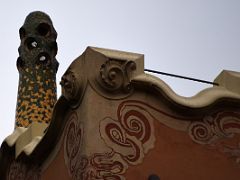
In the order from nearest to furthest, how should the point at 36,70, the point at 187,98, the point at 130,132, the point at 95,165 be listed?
the point at 95,165 → the point at 130,132 → the point at 187,98 → the point at 36,70

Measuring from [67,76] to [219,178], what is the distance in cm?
175

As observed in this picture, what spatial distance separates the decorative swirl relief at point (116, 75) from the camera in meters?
6.69

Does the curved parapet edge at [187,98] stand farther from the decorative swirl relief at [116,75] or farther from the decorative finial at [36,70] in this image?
the decorative finial at [36,70]

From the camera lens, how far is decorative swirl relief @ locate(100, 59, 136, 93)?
22.0 feet

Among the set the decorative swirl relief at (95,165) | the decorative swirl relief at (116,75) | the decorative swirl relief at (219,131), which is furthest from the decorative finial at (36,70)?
the decorative swirl relief at (219,131)

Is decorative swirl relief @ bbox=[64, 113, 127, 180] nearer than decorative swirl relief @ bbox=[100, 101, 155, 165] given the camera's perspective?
Yes

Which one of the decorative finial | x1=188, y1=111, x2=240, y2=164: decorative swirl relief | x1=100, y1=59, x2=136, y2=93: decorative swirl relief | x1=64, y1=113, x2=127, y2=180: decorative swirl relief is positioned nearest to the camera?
x1=64, y1=113, x2=127, y2=180: decorative swirl relief

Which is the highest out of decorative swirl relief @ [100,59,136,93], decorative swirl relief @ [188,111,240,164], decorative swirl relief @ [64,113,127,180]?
decorative swirl relief @ [100,59,136,93]

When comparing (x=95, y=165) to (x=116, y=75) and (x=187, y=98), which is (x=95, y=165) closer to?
(x=116, y=75)

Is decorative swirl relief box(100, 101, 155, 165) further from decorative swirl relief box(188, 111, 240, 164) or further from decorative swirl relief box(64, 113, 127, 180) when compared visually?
decorative swirl relief box(188, 111, 240, 164)

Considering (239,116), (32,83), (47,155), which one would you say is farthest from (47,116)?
(239,116)

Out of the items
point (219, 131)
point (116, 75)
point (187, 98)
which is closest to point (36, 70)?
point (116, 75)

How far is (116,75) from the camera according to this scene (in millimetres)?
6730

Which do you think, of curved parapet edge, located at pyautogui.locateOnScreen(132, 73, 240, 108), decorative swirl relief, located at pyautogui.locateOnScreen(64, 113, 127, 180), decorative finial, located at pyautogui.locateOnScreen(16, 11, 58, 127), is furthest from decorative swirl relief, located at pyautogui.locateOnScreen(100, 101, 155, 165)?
decorative finial, located at pyautogui.locateOnScreen(16, 11, 58, 127)
